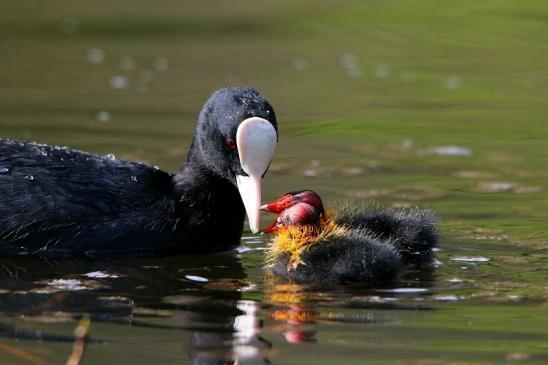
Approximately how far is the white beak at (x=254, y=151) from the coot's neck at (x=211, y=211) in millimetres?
523

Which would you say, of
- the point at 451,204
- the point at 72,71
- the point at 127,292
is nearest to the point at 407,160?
the point at 451,204

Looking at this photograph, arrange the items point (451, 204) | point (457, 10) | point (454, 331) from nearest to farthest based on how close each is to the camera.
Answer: point (454, 331), point (451, 204), point (457, 10)

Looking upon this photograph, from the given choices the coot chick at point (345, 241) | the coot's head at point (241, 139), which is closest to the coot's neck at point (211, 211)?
the coot's head at point (241, 139)

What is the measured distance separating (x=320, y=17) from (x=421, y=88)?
337 cm

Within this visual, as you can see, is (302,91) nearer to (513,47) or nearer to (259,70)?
(259,70)

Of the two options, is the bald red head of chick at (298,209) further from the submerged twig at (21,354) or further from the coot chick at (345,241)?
the submerged twig at (21,354)

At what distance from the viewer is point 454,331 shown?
204 inches

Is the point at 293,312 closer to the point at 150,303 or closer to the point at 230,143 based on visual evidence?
the point at 150,303

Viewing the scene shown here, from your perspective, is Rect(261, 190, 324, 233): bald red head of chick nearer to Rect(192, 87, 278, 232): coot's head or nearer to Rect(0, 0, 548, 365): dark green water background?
Rect(192, 87, 278, 232): coot's head

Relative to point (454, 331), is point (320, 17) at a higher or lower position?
higher

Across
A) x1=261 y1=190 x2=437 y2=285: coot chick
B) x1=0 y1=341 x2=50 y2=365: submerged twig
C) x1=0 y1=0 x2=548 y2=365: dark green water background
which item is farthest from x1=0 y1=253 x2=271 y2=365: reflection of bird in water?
x1=261 y1=190 x2=437 y2=285: coot chick

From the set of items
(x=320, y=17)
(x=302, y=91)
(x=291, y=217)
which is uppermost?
(x=320, y=17)

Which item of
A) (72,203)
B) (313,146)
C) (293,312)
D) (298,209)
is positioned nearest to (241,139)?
(298,209)

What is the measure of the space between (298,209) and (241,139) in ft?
1.45
